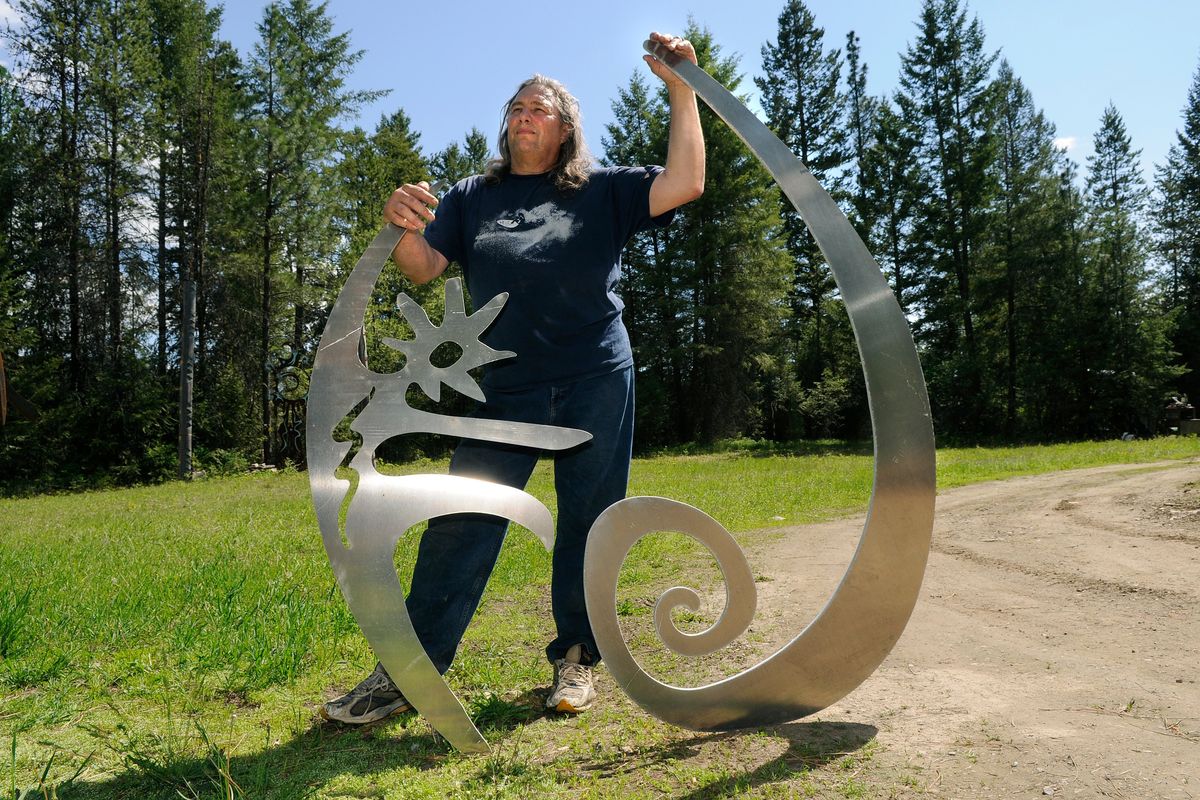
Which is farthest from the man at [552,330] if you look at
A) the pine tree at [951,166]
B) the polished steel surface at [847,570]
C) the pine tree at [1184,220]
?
the pine tree at [1184,220]

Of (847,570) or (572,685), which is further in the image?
(572,685)

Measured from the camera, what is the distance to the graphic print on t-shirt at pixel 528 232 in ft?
8.34

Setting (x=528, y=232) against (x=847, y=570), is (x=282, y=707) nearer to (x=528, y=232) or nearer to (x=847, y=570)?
(x=528, y=232)

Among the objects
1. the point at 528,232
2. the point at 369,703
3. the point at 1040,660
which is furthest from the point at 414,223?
the point at 1040,660

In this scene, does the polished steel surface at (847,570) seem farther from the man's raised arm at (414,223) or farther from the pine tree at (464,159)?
the pine tree at (464,159)

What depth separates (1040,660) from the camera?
2842 millimetres

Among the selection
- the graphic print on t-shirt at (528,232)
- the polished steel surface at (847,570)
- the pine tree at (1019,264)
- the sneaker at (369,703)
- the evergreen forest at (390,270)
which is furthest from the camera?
the pine tree at (1019,264)

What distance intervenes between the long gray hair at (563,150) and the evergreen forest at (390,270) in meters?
14.6

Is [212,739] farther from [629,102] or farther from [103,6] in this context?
[629,102]

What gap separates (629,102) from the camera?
22.2 m

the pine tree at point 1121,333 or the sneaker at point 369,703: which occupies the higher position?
the pine tree at point 1121,333

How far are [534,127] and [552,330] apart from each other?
0.71 metres

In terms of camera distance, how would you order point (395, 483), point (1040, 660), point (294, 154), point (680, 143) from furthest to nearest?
point (294, 154), point (1040, 660), point (680, 143), point (395, 483)

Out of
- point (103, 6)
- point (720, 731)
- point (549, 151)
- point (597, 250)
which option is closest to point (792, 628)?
point (720, 731)
